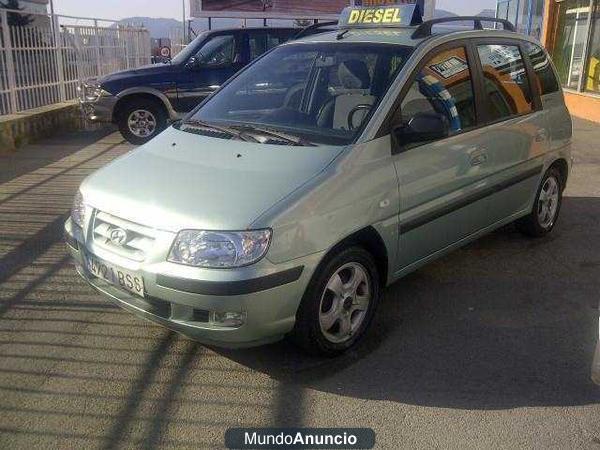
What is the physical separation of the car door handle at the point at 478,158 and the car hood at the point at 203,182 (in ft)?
3.92

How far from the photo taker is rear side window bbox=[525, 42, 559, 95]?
16.4 ft

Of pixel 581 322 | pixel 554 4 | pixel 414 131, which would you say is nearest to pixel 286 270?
pixel 414 131

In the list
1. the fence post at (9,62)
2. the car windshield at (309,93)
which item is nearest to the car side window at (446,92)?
the car windshield at (309,93)

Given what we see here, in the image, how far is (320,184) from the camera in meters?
3.04

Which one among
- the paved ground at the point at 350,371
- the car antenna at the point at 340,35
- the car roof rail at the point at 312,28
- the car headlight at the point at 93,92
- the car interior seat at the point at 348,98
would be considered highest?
the car roof rail at the point at 312,28

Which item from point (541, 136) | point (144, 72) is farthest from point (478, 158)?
point (144, 72)

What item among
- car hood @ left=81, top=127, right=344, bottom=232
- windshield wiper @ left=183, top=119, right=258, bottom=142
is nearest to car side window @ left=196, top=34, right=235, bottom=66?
windshield wiper @ left=183, top=119, right=258, bottom=142

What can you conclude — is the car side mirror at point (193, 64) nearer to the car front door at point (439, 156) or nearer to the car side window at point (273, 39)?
the car side window at point (273, 39)

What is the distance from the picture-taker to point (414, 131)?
11.4 feet

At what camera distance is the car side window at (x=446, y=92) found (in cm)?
370

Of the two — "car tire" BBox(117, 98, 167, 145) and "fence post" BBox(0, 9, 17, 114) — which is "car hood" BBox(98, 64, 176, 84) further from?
"fence post" BBox(0, 9, 17, 114)

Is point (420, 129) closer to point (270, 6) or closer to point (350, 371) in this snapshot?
point (350, 371)

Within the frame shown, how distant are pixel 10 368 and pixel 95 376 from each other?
1.62ft

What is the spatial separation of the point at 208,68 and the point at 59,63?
11.2ft
